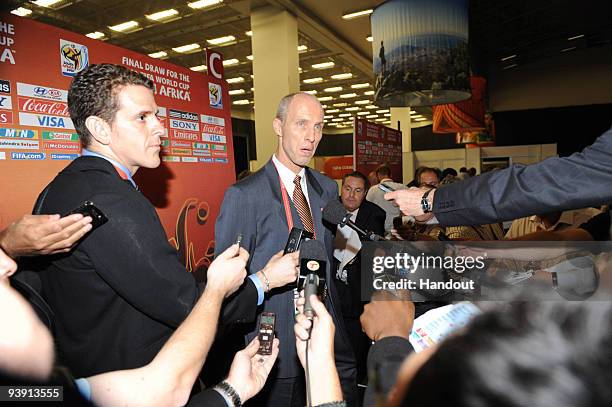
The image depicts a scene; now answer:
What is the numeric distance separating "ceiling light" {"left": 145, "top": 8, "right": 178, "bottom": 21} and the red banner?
424 cm

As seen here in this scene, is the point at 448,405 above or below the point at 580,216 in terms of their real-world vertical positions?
above

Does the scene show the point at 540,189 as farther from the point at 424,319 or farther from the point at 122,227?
the point at 122,227

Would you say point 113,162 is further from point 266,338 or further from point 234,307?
point 266,338

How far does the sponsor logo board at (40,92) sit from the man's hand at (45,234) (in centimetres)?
127

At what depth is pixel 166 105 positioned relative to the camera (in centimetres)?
308

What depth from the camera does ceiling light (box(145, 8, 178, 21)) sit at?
7.56 meters

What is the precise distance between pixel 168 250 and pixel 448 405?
3.37 feet

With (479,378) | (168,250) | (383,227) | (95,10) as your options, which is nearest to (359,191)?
(383,227)

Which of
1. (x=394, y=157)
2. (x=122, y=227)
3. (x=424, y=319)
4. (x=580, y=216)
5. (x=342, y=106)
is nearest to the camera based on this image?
(x=424, y=319)

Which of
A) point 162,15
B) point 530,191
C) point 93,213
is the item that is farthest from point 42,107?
point 162,15

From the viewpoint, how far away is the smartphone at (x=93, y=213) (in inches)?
43.6

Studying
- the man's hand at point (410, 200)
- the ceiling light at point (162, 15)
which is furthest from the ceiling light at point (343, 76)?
the man's hand at point (410, 200)

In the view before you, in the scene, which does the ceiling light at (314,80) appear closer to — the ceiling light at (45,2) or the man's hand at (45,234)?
the ceiling light at (45,2)

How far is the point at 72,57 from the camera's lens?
2.42 metres
